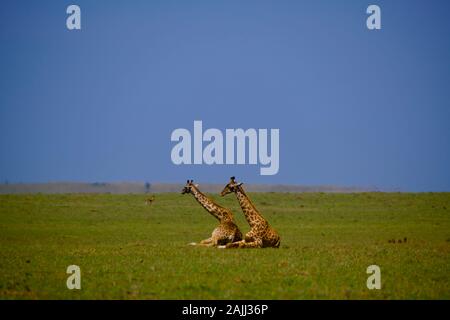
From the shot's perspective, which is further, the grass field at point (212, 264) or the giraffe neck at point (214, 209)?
the giraffe neck at point (214, 209)

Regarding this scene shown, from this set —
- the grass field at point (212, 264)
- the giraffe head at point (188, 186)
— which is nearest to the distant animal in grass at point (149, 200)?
the grass field at point (212, 264)

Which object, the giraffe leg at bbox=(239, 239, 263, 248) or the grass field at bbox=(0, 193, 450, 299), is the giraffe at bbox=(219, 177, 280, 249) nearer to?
the giraffe leg at bbox=(239, 239, 263, 248)

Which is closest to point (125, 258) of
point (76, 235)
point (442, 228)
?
point (76, 235)

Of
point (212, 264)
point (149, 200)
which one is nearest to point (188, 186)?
point (212, 264)

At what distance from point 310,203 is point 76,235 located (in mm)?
29192

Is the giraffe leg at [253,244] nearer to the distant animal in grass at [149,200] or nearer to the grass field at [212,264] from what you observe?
the grass field at [212,264]

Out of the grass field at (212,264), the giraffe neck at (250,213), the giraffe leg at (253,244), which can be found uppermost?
the giraffe neck at (250,213)

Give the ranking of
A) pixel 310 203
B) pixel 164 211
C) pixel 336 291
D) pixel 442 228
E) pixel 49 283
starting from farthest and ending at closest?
pixel 310 203, pixel 164 211, pixel 442 228, pixel 49 283, pixel 336 291

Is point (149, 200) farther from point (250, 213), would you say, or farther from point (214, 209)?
point (250, 213)

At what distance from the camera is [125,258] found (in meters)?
20.8

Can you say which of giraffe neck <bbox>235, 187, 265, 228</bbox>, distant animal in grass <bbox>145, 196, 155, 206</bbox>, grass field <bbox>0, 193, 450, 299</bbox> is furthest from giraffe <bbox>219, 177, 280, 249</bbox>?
distant animal in grass <bbox>145, 196, 155, 206</bbox>

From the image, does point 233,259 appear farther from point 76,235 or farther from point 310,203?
point 310,203

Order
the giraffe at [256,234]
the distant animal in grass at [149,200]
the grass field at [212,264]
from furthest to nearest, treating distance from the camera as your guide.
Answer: the distant animal in grass at [149,200]
the giraffe at [256,234]
the grass field at [212,264]
